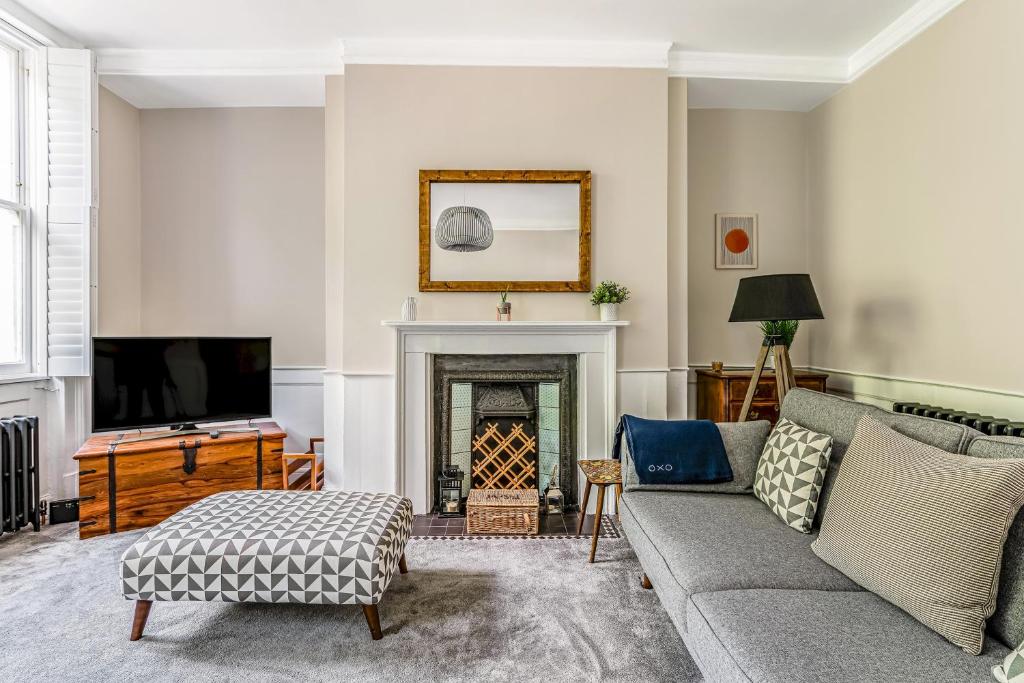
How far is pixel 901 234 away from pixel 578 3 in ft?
7.44

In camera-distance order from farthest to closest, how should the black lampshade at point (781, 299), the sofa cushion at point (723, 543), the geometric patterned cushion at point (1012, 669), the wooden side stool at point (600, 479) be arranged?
the black lampshade at point (781, 299) < the wooden side stool at point (600, 479) < the sofa cushion at point (723, 543) < the geometric patterned cushion at point (1012, 669)

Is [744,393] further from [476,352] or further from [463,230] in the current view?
[463,230]

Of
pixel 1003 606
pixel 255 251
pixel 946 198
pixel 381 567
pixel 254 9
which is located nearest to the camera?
pixel 1003 606

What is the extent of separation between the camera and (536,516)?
294cm

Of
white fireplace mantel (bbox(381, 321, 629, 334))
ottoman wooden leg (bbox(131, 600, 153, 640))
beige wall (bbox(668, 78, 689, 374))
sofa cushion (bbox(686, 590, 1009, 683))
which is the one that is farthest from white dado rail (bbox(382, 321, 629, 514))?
sofa cushion (bbox(686, 590, 1009, 683))

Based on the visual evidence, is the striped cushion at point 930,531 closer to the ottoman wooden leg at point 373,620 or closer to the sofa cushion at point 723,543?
the sofa cushion at point 723,543

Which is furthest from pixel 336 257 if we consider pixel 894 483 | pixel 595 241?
pixel 894 483

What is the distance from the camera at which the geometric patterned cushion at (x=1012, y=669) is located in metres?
1.05

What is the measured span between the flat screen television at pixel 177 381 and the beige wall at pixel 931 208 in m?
3.88

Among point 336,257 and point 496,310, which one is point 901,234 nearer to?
point 496,310

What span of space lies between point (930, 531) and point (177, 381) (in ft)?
12.2

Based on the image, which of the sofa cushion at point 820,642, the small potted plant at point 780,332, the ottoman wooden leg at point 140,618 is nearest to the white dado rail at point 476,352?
the small potted plant at point 780,332

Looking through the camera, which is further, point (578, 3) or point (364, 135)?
point (364, 135)

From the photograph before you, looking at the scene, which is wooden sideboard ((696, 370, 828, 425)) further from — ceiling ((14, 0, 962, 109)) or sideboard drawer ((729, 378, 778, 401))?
ceiling ((14, 0, 962, 109))
